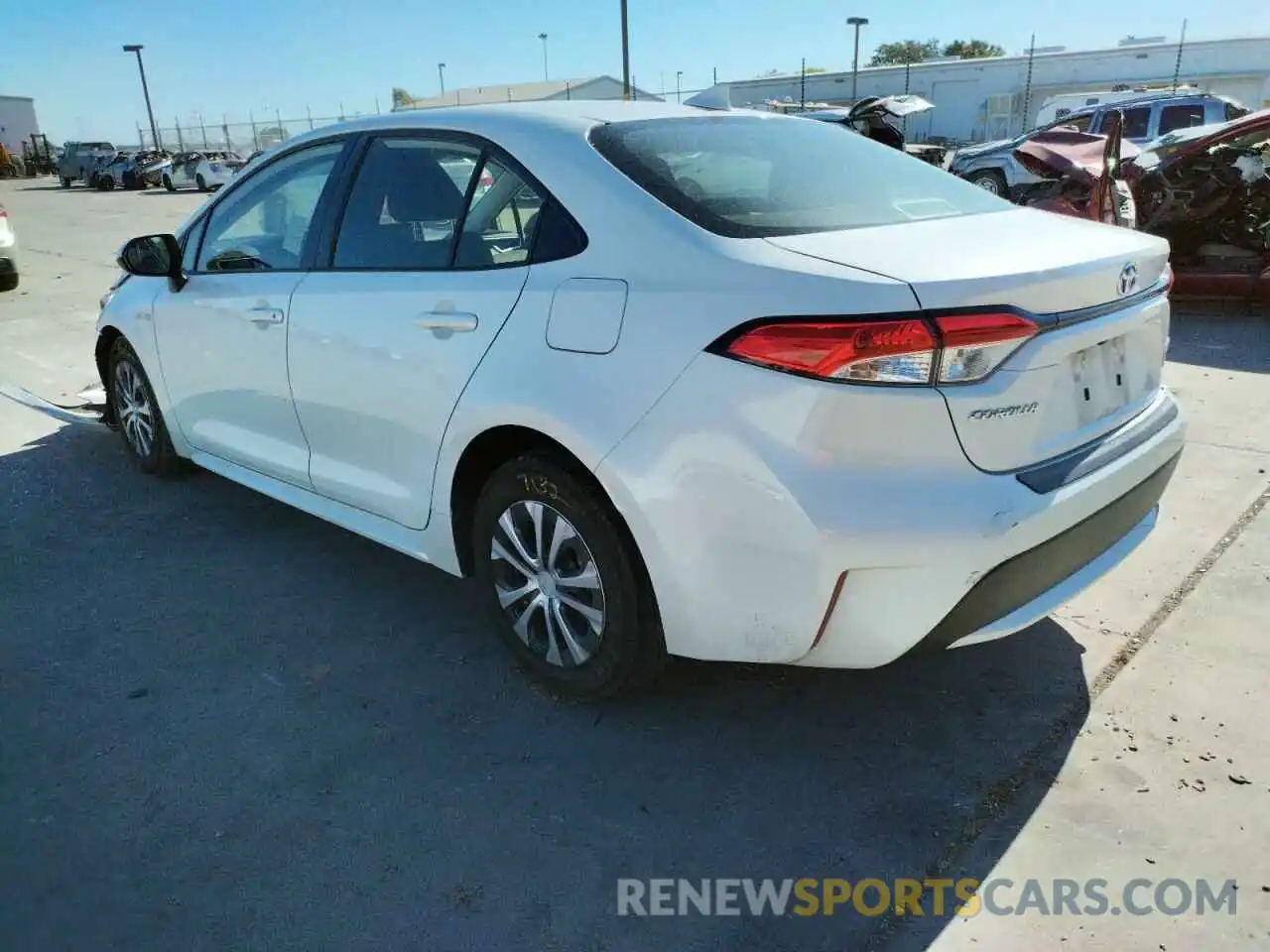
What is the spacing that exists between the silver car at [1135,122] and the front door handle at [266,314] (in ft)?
47.7

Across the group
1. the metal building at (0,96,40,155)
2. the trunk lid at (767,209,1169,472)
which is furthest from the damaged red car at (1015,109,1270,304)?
the metal building at (0,96,40,155)

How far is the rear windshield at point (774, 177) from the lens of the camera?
2.54 metres

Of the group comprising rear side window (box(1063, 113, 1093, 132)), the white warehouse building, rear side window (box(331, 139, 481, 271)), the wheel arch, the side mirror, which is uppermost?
the white warehouse building

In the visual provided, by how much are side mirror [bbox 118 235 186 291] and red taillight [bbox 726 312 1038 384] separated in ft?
9.95

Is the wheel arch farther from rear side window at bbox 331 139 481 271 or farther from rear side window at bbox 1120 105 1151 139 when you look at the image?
rear side window at bbox 1120 105 1151 139

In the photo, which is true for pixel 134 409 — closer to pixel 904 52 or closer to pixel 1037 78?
pixel 1037 78

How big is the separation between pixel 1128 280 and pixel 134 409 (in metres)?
4.43

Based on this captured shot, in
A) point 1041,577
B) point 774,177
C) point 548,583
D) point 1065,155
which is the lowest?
point 548,583

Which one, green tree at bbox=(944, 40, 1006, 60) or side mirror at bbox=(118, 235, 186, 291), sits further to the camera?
green tree at bbox=(944, 40, 1006, 60)

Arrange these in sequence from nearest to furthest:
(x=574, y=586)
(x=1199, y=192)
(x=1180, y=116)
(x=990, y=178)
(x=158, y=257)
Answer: (x=574, y=586) → (x=158, y=257) → (x=1199, y=192) → (x=1180, y=116) → (x=990, y=178)

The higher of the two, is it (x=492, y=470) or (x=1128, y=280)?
(x=1128, y=280)

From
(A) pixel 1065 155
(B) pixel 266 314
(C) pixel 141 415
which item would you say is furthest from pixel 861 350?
(A) pixel 1065 155

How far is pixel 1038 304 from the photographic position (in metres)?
2.24

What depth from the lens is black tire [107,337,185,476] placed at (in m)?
4.67
